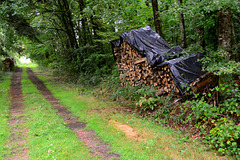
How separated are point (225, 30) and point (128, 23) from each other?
6.01 meters

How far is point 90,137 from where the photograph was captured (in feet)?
15.5

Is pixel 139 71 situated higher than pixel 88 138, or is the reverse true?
pixel 139 71

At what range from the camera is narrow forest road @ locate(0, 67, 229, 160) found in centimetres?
382

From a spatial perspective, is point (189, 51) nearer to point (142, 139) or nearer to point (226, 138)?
point (226, 138)

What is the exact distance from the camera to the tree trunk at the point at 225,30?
5125 mm

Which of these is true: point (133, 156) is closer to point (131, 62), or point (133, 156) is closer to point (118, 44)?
point (131, 62)

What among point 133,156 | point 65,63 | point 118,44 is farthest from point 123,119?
point 65,63

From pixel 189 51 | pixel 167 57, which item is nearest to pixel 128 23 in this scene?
pixel 167 57

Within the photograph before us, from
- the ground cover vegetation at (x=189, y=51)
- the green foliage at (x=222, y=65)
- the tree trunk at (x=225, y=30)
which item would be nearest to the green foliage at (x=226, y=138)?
the ground cover vegetation at (x=189, y=51)

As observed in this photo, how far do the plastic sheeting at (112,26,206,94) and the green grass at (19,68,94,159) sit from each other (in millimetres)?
3543

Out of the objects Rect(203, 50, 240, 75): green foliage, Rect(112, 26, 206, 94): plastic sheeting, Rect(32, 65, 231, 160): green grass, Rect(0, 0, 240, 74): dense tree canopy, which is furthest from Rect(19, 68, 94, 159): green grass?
Rect(0, 0, 240, 74): dense tree canopy

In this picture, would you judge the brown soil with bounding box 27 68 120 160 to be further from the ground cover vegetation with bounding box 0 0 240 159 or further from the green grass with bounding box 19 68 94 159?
the ground cover vegetation with bounding box 0 0 240 159

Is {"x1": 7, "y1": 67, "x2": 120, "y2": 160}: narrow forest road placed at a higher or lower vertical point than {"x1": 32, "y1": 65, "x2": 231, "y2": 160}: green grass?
higher

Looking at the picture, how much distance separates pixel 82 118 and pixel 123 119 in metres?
1.53
